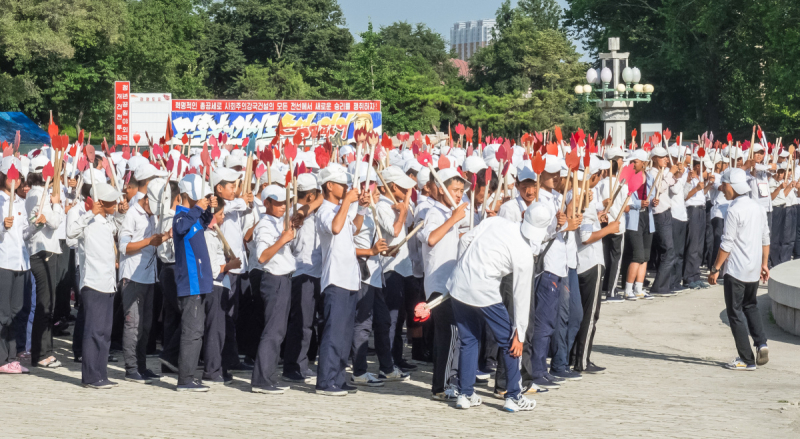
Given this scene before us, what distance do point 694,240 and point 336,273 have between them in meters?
7.84

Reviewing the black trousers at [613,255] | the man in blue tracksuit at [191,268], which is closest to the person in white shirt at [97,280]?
the man in blue tracksuit at [191,268]

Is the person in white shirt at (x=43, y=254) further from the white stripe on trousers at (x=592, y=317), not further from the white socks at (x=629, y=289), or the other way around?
the white socks at (x=629, y=289)

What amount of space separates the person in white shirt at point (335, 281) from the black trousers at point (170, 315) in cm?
124

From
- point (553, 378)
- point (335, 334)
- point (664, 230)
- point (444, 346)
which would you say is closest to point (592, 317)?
point (553, 378)

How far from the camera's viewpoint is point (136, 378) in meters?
8.05

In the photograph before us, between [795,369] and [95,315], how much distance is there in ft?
19.6

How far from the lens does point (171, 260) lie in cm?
781

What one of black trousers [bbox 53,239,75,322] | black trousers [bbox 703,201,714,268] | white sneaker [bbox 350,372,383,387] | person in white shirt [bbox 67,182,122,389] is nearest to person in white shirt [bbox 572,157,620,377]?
white sneaker [bbox 350,372,383,387]

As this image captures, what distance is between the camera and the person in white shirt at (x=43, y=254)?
27.9 ft

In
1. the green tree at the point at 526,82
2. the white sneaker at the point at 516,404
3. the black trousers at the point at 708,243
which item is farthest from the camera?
the green tree at the point at 526,82

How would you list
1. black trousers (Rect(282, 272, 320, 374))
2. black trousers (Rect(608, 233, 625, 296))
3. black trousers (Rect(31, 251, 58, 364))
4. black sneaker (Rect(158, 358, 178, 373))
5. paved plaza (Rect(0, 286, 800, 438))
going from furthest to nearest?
1. black trousers (Rect(608, 233, 625, 296))
2. black trousers (Rect(31, 251, 58, 364))
3. black sneaker (Rect(158, 358, 178, 373))
4. black trousers (Rect(282, 272, 320, 374))
5. paved plaza (Rect(0, 286, 800, 438))

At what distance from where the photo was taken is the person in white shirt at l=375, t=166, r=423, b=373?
786 centimetres

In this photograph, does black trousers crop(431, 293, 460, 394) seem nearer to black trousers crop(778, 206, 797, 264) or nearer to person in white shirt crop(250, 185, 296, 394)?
person in white shirt crop(250, 185, 296, 394)

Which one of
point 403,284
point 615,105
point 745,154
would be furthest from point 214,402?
point 615,105
